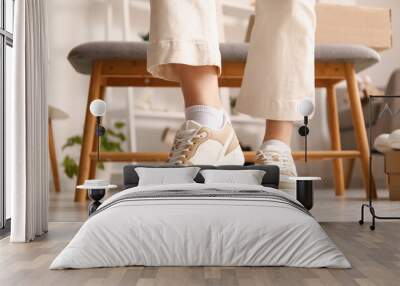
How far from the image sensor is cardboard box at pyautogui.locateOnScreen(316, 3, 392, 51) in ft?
16.6

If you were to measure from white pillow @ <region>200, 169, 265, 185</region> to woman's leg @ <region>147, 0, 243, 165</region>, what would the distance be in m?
0.22

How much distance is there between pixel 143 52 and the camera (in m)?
3.80

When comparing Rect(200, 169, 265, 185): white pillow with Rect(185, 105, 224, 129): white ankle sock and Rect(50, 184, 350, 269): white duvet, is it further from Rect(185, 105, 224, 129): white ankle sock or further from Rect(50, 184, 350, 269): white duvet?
Rect(50, 184, 350, 269): white duvet

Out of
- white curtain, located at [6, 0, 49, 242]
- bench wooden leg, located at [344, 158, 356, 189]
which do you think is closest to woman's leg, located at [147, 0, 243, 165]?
white curtain, located at [6, 0, 49, 242]

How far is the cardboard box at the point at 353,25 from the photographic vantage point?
507cm

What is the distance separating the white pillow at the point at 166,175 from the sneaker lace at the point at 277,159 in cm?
48

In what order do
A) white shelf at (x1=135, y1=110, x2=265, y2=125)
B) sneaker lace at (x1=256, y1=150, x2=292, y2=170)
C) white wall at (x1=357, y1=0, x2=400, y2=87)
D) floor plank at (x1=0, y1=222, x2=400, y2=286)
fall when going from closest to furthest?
1. floor plank at (x1=0, y1=222, x2=400, y2=286)
2. sneaker lace at (x1=256, y1=150, x2=292, y2=170)
3. white shelf at (x1=135, y1=110, x2=265, y2=125)
4. white wall at (x1=357, y1=0, x2=400, y2=87)

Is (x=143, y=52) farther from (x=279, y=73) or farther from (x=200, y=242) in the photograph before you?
(x=200, y=242)

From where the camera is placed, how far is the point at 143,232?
2.02 m

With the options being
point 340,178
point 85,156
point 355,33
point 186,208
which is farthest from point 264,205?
point 355,33

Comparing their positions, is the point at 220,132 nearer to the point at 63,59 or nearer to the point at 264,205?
the point at 264,205

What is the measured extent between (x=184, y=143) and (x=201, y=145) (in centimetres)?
8

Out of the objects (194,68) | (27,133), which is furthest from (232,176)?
(27,133)

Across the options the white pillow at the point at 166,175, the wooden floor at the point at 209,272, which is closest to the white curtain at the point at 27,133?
the wooden floor at the point at 209,272
